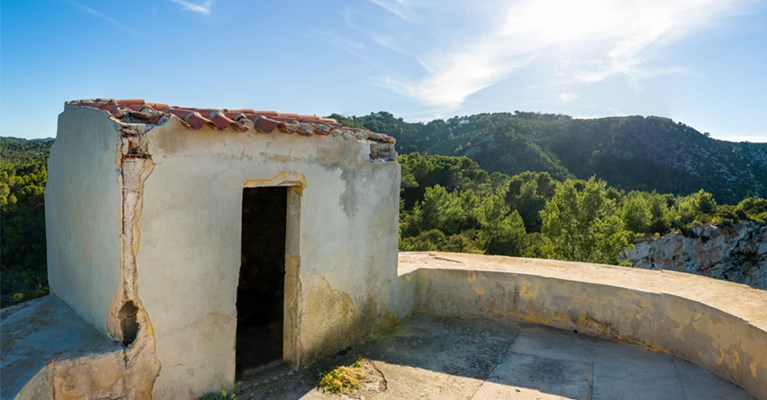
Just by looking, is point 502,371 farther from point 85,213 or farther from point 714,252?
point 714,252

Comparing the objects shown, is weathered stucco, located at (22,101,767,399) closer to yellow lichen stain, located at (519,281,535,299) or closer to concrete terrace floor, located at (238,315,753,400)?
yellow lichen stain, located at (519,281,535,299)

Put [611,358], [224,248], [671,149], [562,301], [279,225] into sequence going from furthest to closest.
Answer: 1. [671,149]
2. [279,225]
3. [562,301]
4. [611,358]
5. [224,248]

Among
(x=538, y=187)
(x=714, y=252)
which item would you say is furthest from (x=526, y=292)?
(x=714, y=252)

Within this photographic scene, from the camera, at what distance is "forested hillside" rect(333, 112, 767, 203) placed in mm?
44250

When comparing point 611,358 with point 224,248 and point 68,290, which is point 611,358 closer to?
point 224,248

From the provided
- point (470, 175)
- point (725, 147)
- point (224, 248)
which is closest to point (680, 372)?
point (224, 248)

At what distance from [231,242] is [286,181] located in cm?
66

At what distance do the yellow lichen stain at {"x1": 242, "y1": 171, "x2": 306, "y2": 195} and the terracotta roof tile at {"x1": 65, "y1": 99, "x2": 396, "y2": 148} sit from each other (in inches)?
13.7

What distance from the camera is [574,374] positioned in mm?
4047

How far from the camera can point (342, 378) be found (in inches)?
153

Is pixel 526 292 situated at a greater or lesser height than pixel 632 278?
lesser

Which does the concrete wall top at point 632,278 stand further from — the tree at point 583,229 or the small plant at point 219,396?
the tree at point 583,229

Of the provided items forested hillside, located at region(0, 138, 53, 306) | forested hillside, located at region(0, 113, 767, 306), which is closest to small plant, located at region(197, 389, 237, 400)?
forested hillside, located at region(0, 113, 767, 306)

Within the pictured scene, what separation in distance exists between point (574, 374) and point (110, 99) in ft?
14.7
